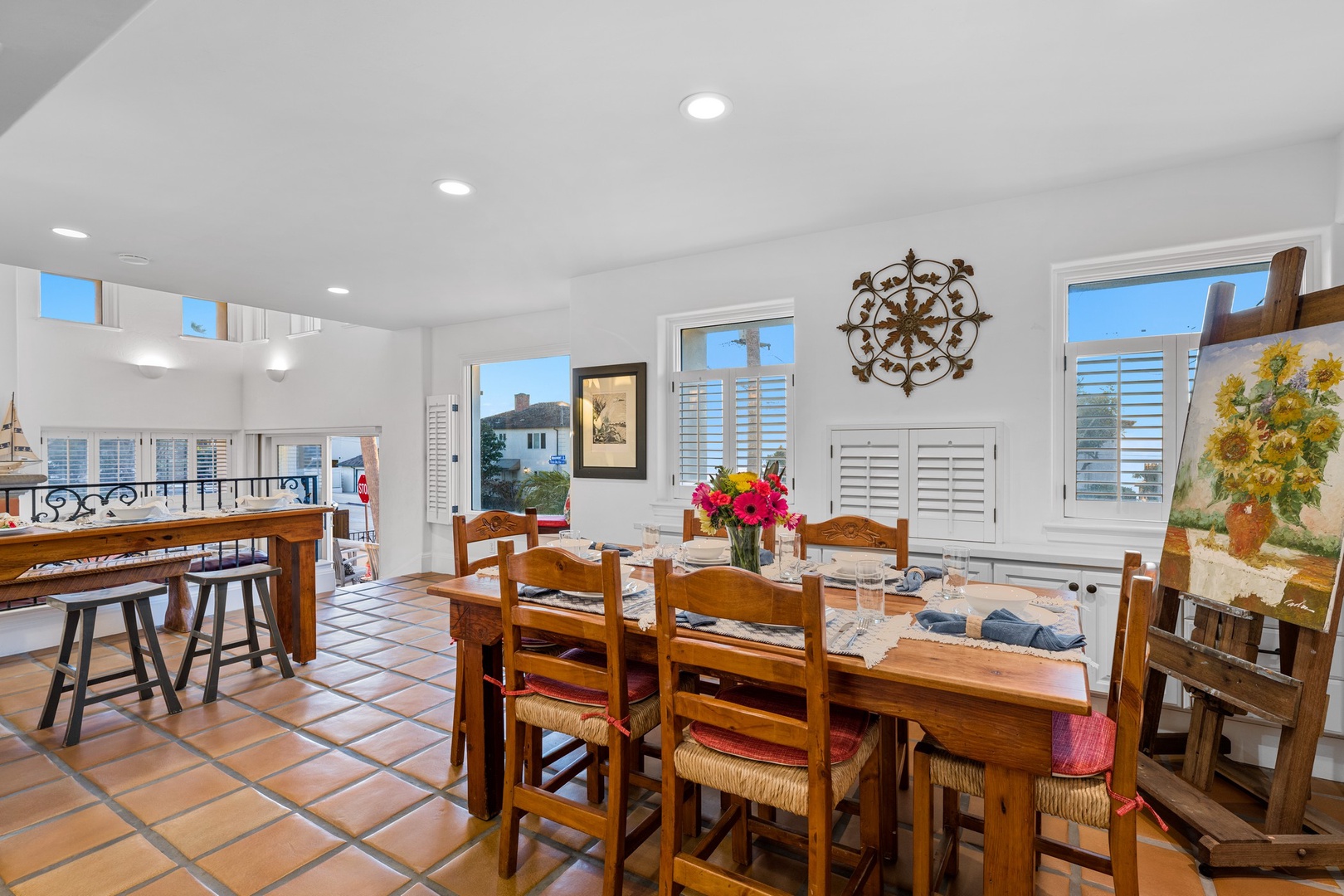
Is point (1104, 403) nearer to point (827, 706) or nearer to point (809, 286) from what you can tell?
point (809, 286)

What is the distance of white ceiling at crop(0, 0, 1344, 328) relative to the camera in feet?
6.13

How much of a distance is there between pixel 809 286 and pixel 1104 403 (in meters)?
1.61

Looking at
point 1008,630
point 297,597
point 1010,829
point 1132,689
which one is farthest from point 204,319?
point 1132,689

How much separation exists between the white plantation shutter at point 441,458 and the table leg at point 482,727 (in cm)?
414

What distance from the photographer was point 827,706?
4.68 feet

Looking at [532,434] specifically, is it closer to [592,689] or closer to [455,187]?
[455,187]

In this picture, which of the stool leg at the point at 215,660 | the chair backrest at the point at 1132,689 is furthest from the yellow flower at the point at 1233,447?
the stool leg at the point at 215,660

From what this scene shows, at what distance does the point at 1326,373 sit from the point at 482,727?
3.05m

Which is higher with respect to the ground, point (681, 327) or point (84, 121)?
point (84, 121)

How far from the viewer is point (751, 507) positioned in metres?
1.98

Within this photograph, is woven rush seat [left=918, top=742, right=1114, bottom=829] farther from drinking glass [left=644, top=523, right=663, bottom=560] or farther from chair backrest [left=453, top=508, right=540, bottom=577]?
chair backrest [left=453, top=508, right=540, bottom=577]

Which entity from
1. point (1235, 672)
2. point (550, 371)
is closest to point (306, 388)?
point (550, 371)

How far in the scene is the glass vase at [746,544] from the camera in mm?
2064

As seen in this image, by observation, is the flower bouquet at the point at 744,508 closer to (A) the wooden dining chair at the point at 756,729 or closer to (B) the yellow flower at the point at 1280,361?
(A) the wooden dining chair at the point at 756,729
